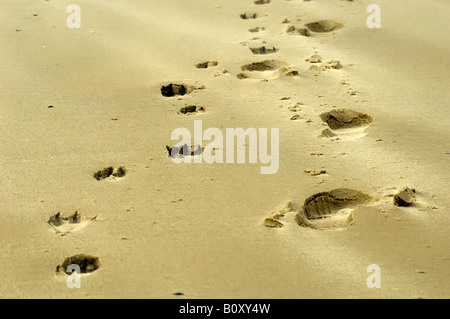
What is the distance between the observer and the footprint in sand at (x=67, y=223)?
2.73 meters

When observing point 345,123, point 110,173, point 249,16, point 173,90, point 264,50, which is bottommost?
point 110,173

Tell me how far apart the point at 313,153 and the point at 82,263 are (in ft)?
4.36

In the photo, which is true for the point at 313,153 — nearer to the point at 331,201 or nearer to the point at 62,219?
the point at 331,201

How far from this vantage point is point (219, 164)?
3.18 m

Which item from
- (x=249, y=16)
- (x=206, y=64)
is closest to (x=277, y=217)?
(x=206, y=64)

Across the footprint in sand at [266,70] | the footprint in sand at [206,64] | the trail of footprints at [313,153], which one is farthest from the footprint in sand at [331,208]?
the footprint in sand at [206,64]

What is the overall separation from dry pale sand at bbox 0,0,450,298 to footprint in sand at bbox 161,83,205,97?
0.22ft

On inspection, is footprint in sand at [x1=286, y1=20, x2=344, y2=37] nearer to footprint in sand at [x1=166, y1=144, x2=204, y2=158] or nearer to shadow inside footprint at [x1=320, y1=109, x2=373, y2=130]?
shadow inside footprint at [x1=320, y1=109, x2=373, y2=130]

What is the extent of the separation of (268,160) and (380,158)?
1.87ft

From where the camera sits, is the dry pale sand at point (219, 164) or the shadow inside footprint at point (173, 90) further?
the shadow inside footprint at point (173, 90)

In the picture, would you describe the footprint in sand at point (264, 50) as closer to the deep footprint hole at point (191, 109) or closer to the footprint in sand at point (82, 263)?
the deep footprint hole at point (191, 109)

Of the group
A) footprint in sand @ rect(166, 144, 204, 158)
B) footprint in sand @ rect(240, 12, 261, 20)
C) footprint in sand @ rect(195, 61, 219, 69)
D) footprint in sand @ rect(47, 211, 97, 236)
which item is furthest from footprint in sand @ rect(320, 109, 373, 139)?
footprint in sand @ rect(240, 12, 261, 20)

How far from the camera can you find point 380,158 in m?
3.16
